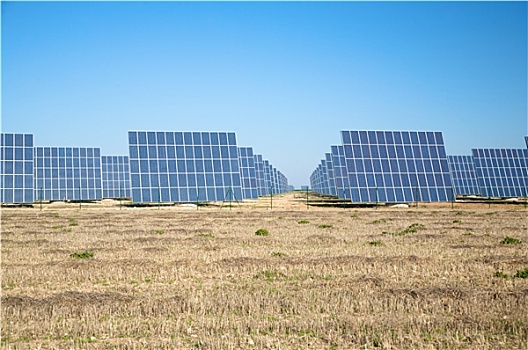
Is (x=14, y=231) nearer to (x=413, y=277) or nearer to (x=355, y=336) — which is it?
(x=413, y=277)

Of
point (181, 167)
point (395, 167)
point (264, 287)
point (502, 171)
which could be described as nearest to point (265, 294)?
point (264, 287)

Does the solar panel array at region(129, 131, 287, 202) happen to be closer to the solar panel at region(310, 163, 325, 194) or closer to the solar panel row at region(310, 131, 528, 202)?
the solar panel row at region(310, 131, 528, 202)

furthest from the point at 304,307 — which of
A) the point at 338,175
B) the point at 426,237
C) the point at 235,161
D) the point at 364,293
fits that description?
the point at 338,175

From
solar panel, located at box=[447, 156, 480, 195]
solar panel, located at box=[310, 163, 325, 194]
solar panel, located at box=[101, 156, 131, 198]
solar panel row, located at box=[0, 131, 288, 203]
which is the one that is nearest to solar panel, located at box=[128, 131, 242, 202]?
solar panel row, located at box=[0, 131, 288, 203]

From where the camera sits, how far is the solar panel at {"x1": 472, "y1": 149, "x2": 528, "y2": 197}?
62312 mm

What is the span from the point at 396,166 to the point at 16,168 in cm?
3731

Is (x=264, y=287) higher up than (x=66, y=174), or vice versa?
(x=66, y=174)

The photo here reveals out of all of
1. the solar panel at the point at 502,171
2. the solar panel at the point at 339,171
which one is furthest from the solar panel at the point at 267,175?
the solar panel at the point at 502,171

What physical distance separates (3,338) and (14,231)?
18.7 m

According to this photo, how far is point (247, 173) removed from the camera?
72.8m

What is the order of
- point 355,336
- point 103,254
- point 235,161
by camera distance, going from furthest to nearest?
1. point 235,161
2. point 103,254
3. point 355,336

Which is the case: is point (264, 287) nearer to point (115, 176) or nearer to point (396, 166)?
point (396, 166)

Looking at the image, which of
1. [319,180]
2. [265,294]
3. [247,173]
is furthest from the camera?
[319,180]

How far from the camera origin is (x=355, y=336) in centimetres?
811
